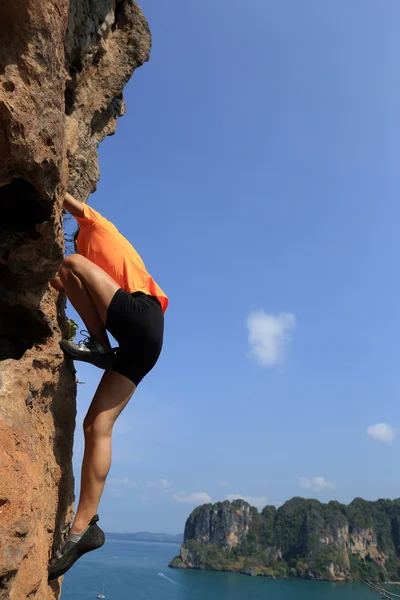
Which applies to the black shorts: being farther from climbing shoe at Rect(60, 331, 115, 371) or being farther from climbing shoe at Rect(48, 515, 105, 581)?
climbing shoe at Rect(48, 515, 105, 581)

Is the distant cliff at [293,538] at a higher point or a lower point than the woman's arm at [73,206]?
higher

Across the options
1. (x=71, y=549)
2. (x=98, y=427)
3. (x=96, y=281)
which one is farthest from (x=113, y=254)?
(x=71, y=549)

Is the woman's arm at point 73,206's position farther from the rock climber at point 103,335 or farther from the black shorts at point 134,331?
the black shorts at point 134,331

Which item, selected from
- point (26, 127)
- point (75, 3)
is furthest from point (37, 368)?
point (75, 3)

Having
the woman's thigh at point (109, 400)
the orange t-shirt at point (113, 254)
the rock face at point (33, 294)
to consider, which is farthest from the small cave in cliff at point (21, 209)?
the woman's thigh at point (109, 400)

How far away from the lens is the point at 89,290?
9.96 ft

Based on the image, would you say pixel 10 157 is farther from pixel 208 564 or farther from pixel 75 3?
pixel 208 564

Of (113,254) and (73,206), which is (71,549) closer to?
(113,254)

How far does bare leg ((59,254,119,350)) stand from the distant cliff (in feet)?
314

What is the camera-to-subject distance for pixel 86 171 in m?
4.51

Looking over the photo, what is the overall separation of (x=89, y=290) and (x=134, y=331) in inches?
16.6

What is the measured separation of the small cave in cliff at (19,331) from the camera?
2988 millimetres

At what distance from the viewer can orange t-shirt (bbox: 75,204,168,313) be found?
3211 mm

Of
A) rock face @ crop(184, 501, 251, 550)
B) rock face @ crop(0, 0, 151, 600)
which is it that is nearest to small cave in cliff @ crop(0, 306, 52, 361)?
rock face @ crop(0, 0, 151, 600)
